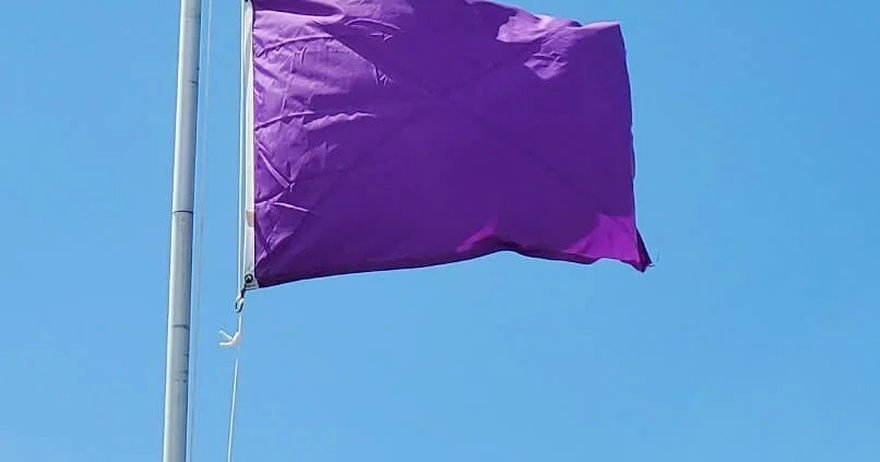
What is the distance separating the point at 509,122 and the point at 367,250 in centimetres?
205

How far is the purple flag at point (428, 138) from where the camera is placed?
11625 millimetres

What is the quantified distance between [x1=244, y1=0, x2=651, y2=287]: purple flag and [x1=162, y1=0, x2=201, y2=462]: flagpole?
0.55 meters

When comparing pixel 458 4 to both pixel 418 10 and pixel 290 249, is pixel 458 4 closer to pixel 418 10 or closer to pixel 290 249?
pixel 418 10

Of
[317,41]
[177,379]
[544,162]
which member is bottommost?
[177,379]

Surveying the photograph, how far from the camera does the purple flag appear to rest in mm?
11625

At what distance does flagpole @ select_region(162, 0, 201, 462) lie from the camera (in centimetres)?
1071

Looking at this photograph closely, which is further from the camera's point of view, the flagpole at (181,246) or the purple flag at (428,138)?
the purple flag at (428,138)

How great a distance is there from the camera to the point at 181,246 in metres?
11.0

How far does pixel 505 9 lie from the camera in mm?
13703

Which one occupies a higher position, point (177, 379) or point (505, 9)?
point (505, 9)

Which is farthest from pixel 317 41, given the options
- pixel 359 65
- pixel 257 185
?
pixel 257 185

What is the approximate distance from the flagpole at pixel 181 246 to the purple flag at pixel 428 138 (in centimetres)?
55

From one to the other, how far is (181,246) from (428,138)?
241cm

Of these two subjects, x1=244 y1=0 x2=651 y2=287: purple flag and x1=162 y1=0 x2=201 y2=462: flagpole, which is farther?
x1=244 y1=0 x2=651 y2=287: purple flag
